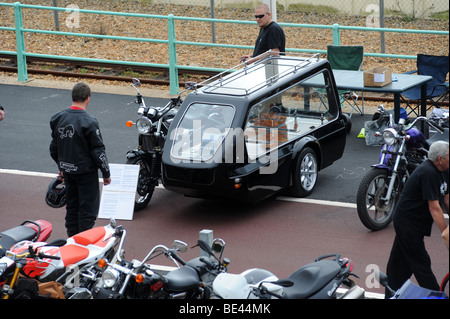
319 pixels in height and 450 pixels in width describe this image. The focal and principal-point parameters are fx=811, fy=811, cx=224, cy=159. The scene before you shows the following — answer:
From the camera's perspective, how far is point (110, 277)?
6.28 metres

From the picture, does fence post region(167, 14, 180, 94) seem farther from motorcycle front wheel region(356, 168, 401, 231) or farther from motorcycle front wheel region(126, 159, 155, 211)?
motorcycle front wheel region(356, 168, 401, 231)

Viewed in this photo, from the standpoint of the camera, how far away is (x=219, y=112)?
974 cm

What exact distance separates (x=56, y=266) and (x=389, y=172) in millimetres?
4086

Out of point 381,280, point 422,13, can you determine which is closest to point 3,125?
point 381,280

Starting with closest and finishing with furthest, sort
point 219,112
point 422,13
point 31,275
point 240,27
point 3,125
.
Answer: point 31,275
point 219,112
point 3,125
point 422,13
point 240,27

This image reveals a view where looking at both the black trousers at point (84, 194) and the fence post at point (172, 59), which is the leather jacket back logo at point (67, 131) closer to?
the black trousers at point (84, 194)

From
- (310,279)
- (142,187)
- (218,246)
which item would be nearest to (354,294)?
(310,279)

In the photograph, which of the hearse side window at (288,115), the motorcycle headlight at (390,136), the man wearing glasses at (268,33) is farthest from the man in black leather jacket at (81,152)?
the man wearing glasses at (268,33)

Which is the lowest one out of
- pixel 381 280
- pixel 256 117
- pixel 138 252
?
pixel 138 252

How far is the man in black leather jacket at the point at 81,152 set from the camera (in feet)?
28.0

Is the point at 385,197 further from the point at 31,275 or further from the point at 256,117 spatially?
the point at 31,275

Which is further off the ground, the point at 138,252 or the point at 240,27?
the point at 240,27

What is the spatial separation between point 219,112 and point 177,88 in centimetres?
604

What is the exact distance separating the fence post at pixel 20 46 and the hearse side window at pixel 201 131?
785 cm
